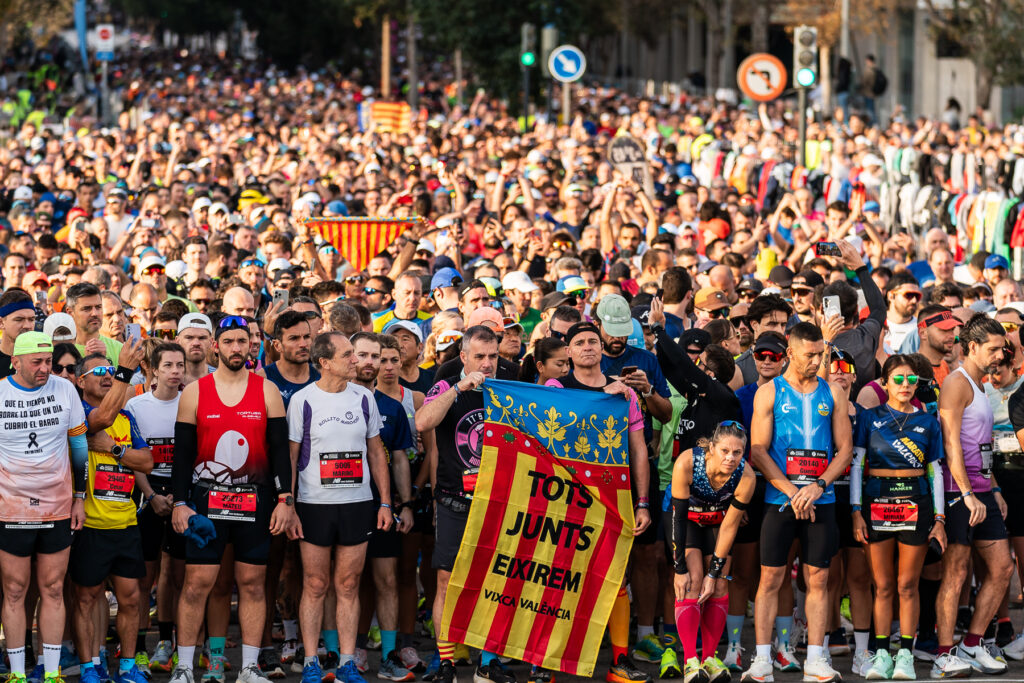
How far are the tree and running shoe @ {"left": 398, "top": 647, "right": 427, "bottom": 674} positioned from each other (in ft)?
125

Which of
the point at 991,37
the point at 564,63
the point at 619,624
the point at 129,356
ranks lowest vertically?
the point at 619,624

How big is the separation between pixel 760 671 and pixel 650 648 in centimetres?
84

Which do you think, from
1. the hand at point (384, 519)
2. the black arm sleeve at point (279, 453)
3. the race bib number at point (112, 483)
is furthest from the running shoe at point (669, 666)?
the race bib number at point (112, 483)

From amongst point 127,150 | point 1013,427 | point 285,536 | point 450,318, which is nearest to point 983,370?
point 1013,427

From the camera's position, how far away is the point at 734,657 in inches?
361

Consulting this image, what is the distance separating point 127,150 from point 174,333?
17531 mm

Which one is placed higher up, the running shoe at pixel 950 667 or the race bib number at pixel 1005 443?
the race bib number at pixel 1005 443

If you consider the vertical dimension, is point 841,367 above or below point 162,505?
above

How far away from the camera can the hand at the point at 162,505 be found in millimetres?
8812

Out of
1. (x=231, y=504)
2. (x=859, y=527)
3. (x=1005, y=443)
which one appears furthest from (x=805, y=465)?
(x=231, y=504)

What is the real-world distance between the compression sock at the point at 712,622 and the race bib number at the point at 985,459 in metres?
1.69

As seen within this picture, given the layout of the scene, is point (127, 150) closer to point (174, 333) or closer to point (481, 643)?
point (174, 333)

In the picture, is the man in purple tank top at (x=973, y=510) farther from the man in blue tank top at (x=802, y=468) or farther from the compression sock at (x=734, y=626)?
the compression sock at (x=734, y=626)

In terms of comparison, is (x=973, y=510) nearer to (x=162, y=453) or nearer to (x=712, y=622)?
(x=712, y=622)
